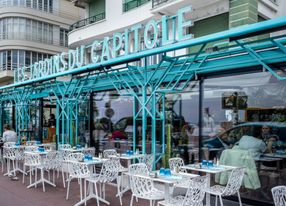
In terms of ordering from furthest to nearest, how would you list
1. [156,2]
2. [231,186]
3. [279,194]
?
[156,2] → [231,186] → [279,194]

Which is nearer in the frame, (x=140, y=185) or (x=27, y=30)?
(x=140, y=185)

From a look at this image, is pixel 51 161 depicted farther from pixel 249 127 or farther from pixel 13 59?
pixel 13 59

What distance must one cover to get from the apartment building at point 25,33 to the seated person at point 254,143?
25976 millimetres

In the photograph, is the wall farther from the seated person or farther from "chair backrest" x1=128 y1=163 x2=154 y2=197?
"chair backrest" x1=128 y1=163 x2=154 y2=197

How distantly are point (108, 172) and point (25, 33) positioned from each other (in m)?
26.1

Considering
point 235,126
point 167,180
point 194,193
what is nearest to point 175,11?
point 235,126

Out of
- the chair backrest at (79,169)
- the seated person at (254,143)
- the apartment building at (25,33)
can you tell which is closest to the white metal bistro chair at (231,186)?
the seated person at (254,143)

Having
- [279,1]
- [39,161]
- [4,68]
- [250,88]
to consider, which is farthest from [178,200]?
[4,68]

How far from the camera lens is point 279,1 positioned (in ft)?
42.4

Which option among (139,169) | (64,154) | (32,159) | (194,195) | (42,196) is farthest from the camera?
(64,154)

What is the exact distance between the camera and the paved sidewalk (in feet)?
23.6

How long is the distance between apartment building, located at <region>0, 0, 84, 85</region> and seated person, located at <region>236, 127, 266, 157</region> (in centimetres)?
2598

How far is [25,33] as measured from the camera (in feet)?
98.3

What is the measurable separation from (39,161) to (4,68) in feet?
77.1
